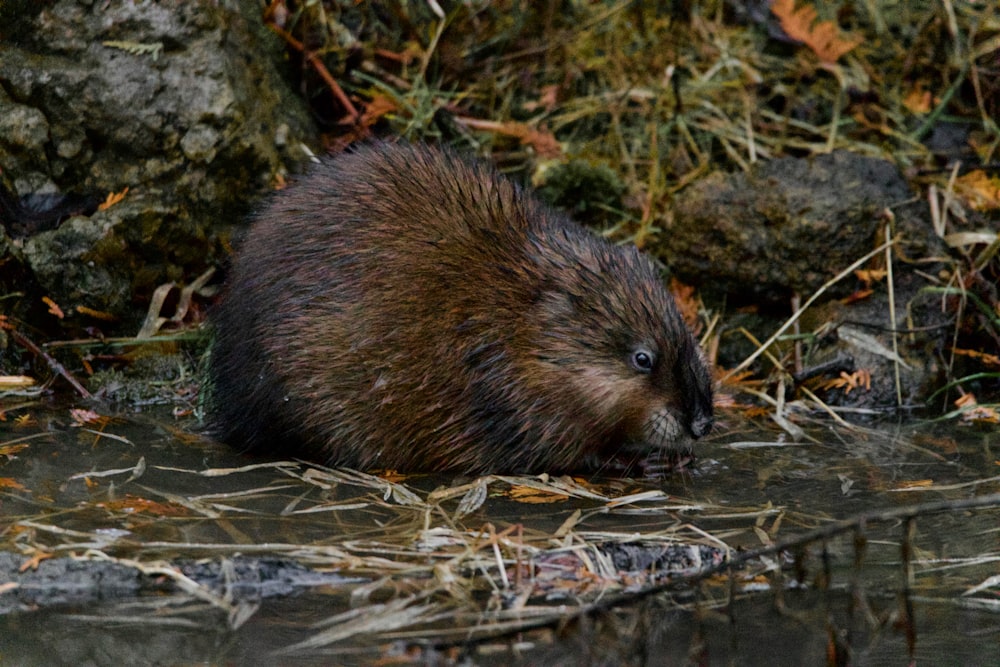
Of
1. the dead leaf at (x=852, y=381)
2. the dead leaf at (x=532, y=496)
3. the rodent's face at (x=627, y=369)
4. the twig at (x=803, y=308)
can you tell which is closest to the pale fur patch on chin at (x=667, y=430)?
the rodent's face at (x=627, y=369)

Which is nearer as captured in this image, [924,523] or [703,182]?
[924,523]

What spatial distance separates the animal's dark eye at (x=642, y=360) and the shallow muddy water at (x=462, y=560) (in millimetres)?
485

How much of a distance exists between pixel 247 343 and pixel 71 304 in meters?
1.56

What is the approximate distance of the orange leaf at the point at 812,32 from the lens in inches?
308

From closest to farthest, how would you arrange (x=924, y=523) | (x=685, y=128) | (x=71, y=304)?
(x=924, y=523) → (x=71, y=304) → (x=685, y=128)

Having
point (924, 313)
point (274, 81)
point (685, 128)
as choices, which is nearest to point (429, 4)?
point (274, 81)

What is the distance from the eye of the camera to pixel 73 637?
3449 millimetres

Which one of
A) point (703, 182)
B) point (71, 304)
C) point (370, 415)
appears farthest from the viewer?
point (703, 182)

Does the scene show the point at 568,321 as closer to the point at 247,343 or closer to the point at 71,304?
the point at 247,343

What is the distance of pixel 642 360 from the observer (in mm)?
5133

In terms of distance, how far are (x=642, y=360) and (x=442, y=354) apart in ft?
2.75

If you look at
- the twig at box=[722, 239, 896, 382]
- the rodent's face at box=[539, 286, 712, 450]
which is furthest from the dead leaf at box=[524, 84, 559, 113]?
the rodent's face at box=[539, 286, 712, 450]

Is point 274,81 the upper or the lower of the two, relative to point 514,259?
upper

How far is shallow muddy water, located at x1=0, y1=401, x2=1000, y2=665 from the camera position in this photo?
3.38m
